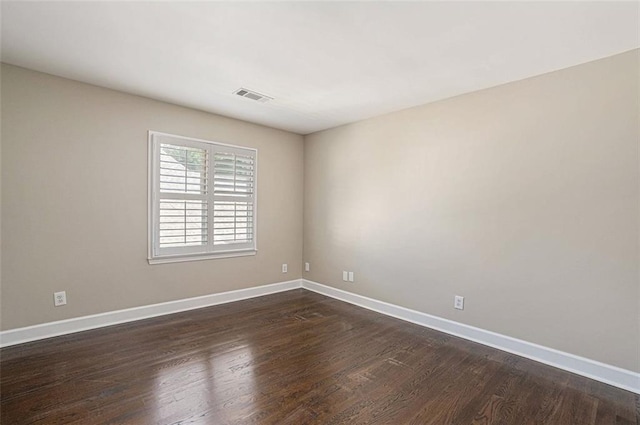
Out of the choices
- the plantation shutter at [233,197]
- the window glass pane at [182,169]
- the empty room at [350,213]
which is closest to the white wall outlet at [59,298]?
the empty room at [350,213]

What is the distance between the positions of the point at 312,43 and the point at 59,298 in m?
3.27

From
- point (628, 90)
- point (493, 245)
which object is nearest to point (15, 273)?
point (493, 245)

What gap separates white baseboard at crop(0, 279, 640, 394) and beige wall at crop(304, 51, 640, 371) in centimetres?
7

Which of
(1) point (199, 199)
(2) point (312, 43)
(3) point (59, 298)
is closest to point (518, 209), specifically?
(2) point (312, 43)

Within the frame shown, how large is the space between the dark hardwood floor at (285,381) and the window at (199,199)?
3.23ft

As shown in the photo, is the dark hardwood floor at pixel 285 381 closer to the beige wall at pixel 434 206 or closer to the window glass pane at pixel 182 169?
the beige wall at pixel 434 206

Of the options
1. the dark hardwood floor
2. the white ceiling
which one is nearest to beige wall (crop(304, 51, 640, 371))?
the white ceiling

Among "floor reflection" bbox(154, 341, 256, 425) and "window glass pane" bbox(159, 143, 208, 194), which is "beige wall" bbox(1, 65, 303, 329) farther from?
"floor reflection" bbox(154, 341, 256, 425)

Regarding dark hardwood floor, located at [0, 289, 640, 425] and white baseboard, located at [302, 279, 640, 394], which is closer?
dark hardwood floor, located at [0, 289, 640, 425]

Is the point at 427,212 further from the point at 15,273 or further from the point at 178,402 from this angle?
the point at 15,273

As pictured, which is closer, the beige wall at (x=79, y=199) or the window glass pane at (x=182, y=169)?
the beige wall at (x=79, y=199)

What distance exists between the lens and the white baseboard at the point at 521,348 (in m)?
2.23

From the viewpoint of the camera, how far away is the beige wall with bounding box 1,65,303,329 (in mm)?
2701

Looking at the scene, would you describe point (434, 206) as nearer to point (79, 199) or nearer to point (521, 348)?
point (521, 348)
